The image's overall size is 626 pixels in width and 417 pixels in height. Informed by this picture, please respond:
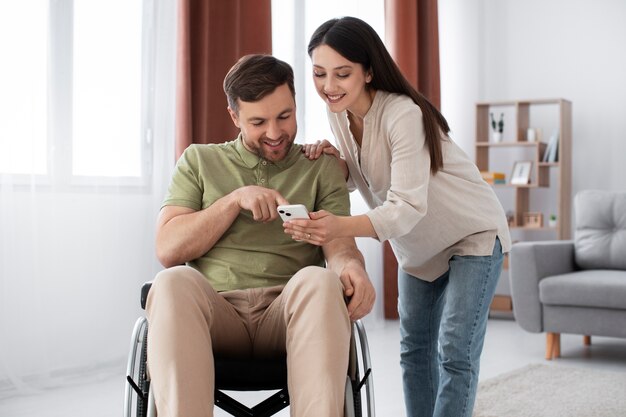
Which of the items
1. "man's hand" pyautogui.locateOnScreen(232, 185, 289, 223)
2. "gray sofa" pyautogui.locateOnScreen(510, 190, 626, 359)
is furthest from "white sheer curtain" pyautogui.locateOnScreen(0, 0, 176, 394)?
"gray sofa" pyautogui.locateOnScreen(510, 190, 626, 359)

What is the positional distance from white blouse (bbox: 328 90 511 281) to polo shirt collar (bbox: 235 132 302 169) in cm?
13

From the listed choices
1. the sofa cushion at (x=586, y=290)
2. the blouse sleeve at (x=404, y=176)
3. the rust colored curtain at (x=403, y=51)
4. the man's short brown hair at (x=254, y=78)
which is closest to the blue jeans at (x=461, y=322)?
the blouse sleeve at (x=404, y=176)

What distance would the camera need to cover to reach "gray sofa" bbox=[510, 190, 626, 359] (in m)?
3.69

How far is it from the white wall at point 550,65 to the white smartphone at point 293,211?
4405mm

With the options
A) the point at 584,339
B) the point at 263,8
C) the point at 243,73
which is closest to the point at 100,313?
the point at 263,8

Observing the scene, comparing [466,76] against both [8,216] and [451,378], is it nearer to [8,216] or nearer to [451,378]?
[8,216]

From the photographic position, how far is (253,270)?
1812 mm

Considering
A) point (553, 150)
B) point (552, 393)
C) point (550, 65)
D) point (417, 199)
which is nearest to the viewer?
point (417, 199)

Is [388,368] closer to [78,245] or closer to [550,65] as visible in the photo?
[78,245]

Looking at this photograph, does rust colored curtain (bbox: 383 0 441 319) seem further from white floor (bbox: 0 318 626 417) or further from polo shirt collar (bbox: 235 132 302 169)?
polo shirt collar (bbox: 235 132 302 169)

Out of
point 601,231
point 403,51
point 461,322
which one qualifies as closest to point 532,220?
point 601,231

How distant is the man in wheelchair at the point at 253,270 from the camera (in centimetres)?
144

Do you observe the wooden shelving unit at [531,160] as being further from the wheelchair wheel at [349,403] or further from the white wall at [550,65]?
the wheelchair wheel at [349,403]

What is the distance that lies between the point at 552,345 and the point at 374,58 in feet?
8.23
